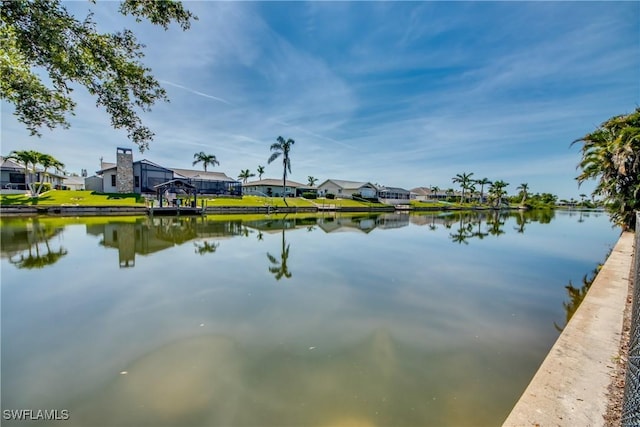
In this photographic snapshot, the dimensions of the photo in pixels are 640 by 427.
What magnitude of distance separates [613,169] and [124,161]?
4578cm

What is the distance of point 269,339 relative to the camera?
4.71 metres

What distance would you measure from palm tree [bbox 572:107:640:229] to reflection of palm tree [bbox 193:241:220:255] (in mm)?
20313

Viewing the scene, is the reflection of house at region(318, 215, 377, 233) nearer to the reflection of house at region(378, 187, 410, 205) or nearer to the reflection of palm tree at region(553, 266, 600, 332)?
the reflection of palm tree at region(553, 266, 600, 332)

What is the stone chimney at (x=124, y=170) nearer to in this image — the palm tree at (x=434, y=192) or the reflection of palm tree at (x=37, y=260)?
the reflection of palm tree at (x=37, y=260)

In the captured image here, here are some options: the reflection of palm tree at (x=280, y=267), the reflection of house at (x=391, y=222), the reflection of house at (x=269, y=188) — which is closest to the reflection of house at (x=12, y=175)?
the reflection of house at (x=269, y=188)

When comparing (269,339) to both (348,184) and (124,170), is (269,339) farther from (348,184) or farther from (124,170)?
(348,184)

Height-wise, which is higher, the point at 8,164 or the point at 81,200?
the point at 8,164

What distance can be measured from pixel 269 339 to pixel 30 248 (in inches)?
489

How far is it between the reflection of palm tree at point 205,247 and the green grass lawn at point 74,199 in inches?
850

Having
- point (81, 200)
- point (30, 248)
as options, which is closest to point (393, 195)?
point (81, 200)

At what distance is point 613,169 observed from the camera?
15766 mm

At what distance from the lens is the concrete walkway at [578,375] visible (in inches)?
107

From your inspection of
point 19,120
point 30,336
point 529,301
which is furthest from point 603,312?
point 19,120

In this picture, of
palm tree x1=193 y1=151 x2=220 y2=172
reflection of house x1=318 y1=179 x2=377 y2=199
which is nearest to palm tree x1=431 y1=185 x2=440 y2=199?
reflection of house x1=318 y1=179 x2=377 y2=199
